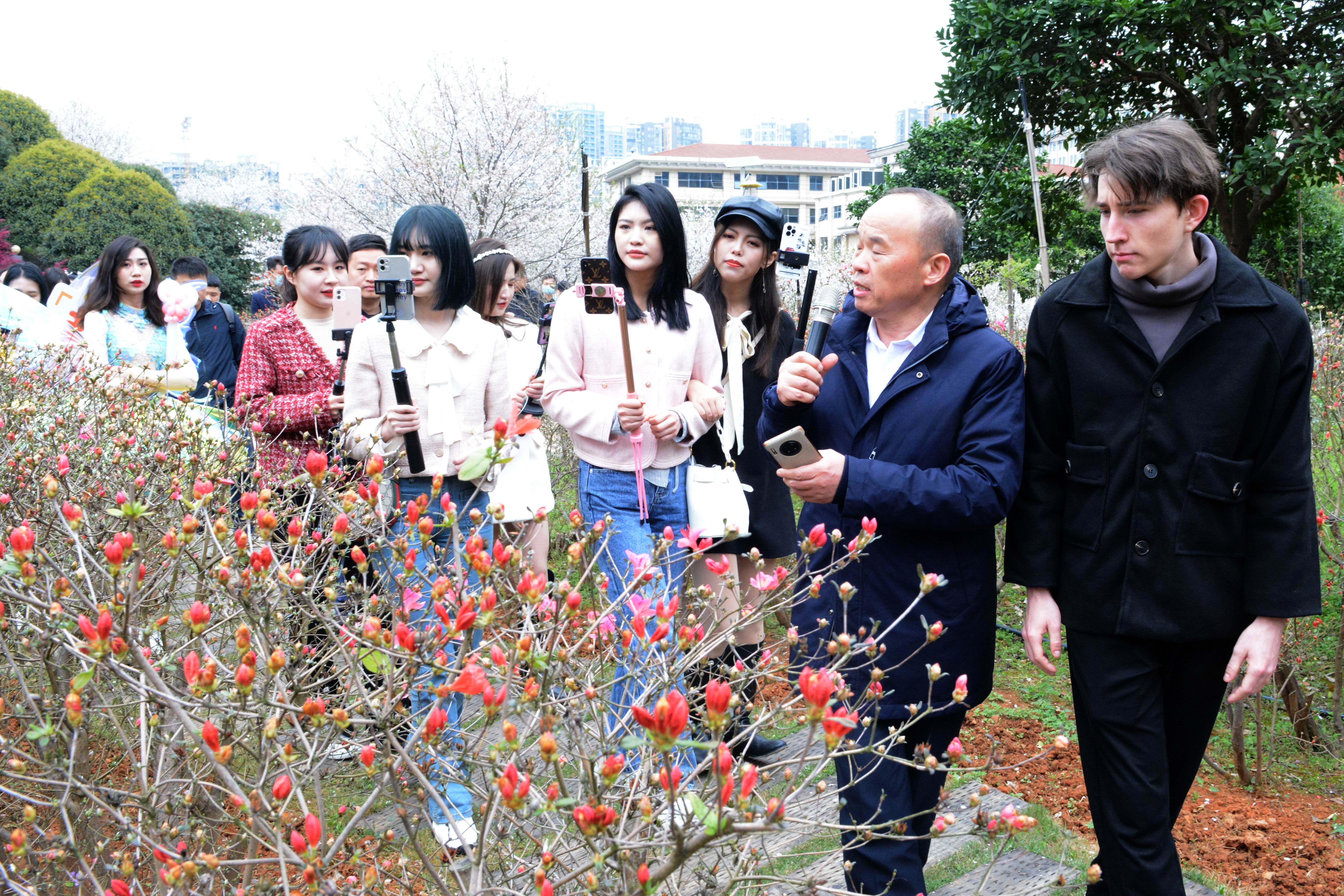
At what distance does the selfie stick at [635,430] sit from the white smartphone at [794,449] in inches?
39.4

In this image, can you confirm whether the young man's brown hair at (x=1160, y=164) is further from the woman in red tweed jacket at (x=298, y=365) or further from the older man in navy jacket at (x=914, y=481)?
the woman in red tweed jacket at (x=298, y=365)

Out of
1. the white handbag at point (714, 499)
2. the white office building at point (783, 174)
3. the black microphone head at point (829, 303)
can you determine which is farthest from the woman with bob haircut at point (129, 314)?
the white office building at point (783, 174)

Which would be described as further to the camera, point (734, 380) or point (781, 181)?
point (781, 181)

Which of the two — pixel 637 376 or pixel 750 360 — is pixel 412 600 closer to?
pixel 637 376

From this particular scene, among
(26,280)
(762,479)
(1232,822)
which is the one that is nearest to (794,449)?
(762,479)

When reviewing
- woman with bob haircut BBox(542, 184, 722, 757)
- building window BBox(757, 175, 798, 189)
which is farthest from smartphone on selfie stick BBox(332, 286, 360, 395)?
building window BBox(757, 175, 798, 189)

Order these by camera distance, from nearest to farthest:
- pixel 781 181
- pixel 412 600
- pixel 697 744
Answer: pixel 697 744 < pixel 412 600 < pixel 781 181

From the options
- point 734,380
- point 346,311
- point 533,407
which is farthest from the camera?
point 533,407

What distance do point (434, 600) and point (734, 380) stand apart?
90.7 inches

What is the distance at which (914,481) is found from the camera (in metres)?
2.24

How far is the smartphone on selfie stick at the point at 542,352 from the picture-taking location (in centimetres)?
411

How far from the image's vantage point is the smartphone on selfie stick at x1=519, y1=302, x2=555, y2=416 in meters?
4.11

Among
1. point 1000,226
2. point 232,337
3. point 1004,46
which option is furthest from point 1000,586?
point 1000,226

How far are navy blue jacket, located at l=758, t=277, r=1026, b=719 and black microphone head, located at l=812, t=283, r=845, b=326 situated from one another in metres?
0.15
